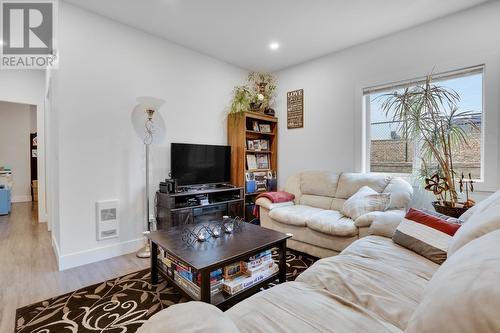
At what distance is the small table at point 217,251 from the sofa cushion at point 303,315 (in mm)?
523

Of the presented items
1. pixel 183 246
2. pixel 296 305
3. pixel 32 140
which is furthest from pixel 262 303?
pixel 32 140

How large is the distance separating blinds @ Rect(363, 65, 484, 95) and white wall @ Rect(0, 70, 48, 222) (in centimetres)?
525

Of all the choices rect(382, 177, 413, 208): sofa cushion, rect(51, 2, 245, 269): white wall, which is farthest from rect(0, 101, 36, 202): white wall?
rect(382, 177, 413, 208): sofa cushion

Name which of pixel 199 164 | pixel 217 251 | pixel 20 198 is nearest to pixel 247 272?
pixel 217 251

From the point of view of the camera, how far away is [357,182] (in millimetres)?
3086

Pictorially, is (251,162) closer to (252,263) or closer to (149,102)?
(149,102)

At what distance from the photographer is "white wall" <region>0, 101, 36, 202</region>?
20.0 feet

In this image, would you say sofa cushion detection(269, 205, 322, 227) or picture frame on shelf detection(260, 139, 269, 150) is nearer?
sofa cushion detection(269, 205, 322, 227)

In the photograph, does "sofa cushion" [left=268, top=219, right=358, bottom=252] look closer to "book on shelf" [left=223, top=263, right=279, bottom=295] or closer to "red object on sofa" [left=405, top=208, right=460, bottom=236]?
"red object on sofa" [left=405, top=208, right=460, bottom=236]

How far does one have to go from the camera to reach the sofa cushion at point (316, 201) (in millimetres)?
3264

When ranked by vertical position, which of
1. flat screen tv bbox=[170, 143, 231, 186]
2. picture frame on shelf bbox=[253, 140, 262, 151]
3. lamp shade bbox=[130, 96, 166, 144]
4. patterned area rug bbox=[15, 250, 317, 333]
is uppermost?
lamp shade bbox=[130, 96, 166, 144]

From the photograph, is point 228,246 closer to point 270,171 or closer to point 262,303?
point 262,303

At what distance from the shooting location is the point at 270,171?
4344 millimetres

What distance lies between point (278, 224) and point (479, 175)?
7.41ft
